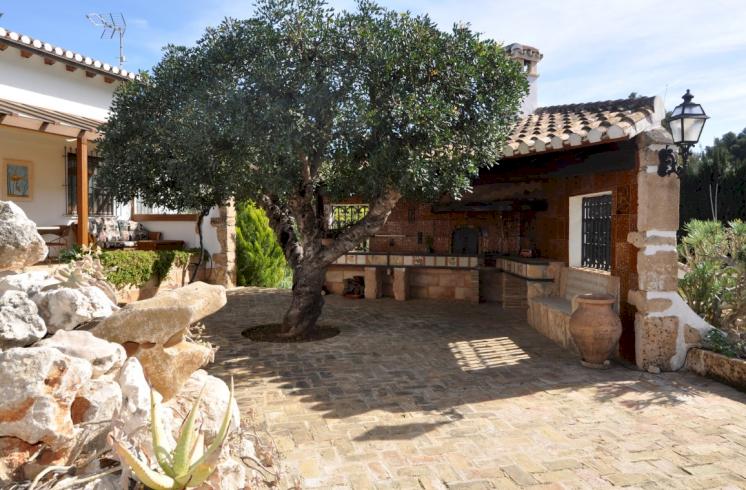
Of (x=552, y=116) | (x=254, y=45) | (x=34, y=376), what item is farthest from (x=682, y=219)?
(x=34, y=376)

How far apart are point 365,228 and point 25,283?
17.0 ft

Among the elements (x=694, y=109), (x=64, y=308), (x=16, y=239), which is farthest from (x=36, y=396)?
(x=694, y=109)

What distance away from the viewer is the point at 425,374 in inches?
251

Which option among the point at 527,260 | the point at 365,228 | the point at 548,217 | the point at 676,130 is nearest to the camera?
the point at 676,130

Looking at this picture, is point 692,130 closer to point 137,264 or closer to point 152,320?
point 152,320

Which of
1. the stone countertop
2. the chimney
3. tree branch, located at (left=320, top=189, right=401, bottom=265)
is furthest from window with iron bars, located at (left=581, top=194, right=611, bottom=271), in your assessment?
the chimney

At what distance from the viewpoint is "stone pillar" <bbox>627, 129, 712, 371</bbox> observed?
6586mm

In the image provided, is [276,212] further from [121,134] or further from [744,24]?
[744,24]

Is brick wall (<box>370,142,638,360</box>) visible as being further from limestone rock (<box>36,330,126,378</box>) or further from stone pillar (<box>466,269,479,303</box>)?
limestone rock (<box>36,330,126,378</box>)

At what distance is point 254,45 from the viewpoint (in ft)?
22.5

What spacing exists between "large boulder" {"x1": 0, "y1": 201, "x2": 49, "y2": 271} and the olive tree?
314 centimetres

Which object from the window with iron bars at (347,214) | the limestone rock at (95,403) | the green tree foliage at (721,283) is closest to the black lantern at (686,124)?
the green tree foliage at (721,283)

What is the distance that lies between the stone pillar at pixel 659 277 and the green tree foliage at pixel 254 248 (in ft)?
33.6

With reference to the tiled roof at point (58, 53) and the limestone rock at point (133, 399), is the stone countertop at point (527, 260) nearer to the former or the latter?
the limestone rock at point (133, 399)
